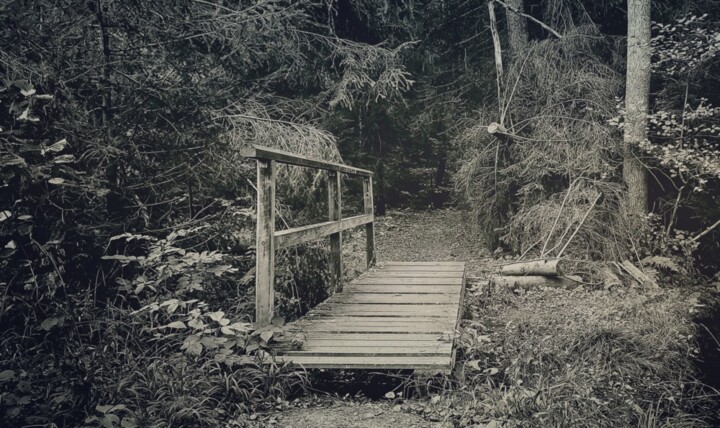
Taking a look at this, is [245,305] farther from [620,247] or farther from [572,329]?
[620,247]

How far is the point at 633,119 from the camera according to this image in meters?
8.85

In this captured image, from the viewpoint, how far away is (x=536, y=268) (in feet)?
27.7

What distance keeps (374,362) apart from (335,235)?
272 centimetres

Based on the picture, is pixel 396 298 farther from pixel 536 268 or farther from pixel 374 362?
pixel 536 268

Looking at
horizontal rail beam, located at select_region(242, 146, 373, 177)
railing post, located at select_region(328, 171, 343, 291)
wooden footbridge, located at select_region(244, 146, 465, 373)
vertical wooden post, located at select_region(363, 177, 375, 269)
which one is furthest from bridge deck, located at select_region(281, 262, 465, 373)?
horizontal rail beam, located at select_region(242, 146, 373, 177)

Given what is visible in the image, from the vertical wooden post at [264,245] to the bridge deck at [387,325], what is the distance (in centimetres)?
31

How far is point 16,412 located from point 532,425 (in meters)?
2.79

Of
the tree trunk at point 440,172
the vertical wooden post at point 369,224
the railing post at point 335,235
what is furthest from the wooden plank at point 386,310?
the tree trunk at point 440,172

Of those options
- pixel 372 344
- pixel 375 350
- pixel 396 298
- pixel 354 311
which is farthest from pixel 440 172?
pixel 375 350

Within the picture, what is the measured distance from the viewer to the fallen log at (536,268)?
8312mm

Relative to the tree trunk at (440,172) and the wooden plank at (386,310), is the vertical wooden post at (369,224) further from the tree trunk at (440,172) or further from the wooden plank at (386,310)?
the tree trunk at (440,172)

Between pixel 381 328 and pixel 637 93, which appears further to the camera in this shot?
pixel 637 93

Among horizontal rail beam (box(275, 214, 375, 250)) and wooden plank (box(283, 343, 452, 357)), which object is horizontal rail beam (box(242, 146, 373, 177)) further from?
wooden plank (box(283, 343, 452, 357))

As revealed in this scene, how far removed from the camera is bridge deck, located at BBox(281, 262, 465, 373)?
3889 mm
